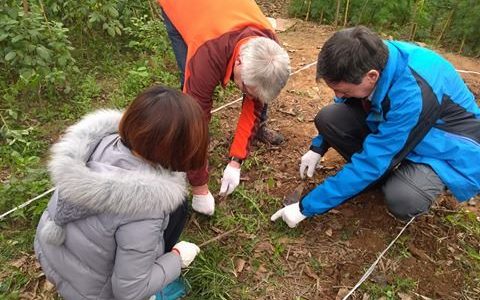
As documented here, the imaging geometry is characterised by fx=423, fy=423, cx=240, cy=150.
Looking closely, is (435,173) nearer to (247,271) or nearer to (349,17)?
(247,271)

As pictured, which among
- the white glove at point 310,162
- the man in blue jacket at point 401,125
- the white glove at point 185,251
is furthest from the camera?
the white glove at point 310,162

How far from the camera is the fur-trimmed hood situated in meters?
1.36

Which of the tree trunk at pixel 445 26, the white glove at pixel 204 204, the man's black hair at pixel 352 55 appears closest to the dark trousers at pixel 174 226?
the white glove at pixel 204 204

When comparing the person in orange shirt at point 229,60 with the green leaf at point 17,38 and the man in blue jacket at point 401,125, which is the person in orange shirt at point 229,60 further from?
the green leaf at point 17,38

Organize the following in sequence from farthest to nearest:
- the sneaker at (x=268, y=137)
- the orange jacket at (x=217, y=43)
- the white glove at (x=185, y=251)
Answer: the sneaker at (x=268, y=137), the orange jacket at (x=217, y=43), the white glove at (x=185, y=251)

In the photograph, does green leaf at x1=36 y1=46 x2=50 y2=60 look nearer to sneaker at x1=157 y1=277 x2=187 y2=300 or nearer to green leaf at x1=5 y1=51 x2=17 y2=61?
green leaf at x1=5 y1=51 x2=17 y2=61

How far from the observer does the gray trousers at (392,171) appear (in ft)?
7.70

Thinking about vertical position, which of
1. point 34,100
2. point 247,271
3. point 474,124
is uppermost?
point 474,124

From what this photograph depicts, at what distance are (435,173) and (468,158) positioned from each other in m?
0.18

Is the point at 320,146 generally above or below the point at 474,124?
below

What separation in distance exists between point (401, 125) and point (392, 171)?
491 millimetres

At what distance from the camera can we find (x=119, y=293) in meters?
1.55

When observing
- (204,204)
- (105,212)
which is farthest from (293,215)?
(105,212)

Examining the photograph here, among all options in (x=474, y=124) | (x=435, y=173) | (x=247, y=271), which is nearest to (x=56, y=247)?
(x=247, y=271)
